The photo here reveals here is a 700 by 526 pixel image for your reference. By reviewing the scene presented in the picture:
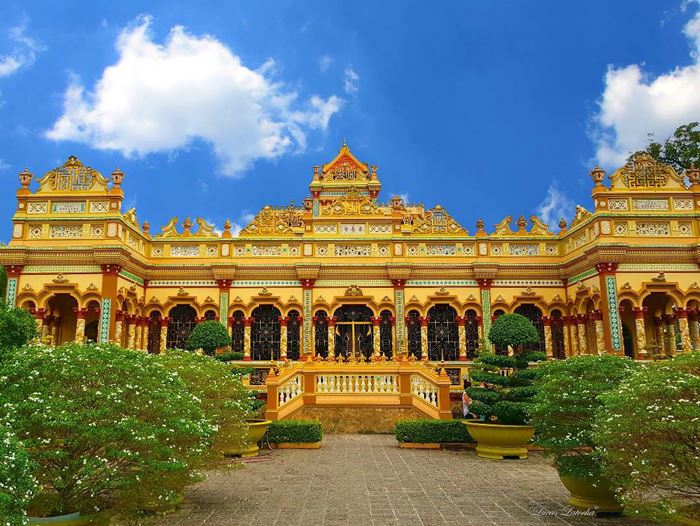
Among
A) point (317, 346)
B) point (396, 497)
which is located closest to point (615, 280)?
point (317, 346)

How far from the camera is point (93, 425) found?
614 centimetres

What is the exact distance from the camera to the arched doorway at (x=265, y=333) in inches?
916

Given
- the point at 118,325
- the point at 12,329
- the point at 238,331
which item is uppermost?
the point at 118,325

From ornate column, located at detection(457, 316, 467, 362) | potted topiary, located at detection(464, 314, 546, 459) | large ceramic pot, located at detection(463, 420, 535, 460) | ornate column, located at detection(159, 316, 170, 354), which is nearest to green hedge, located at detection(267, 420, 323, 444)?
potted topiary, located at detection(464, 314, 546, 459)

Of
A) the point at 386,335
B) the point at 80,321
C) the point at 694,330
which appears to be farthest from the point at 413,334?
the point at 80,321

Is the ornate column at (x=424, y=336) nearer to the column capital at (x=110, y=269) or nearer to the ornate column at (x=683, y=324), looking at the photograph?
the ornate column at (x=683, y=324)

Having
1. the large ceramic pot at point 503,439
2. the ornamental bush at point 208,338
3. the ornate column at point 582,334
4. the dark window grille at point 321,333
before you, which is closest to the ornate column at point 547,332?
the ornate column at point 582,334

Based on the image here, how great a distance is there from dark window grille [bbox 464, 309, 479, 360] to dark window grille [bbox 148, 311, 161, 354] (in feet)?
39.1

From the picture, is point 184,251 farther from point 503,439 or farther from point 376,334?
point 503,439

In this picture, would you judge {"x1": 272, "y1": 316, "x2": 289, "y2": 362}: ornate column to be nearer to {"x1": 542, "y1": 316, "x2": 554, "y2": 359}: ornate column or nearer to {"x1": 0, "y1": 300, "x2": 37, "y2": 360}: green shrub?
{"x1": 542, "y1": 316, "x2": 554, "y2": 359}: ornate column

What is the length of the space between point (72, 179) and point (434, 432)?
16004 mm

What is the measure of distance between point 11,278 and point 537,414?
64.1 ft

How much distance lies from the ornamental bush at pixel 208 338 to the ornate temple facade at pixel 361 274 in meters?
4.19

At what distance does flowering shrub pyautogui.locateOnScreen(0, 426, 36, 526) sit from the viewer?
14.8 feet
